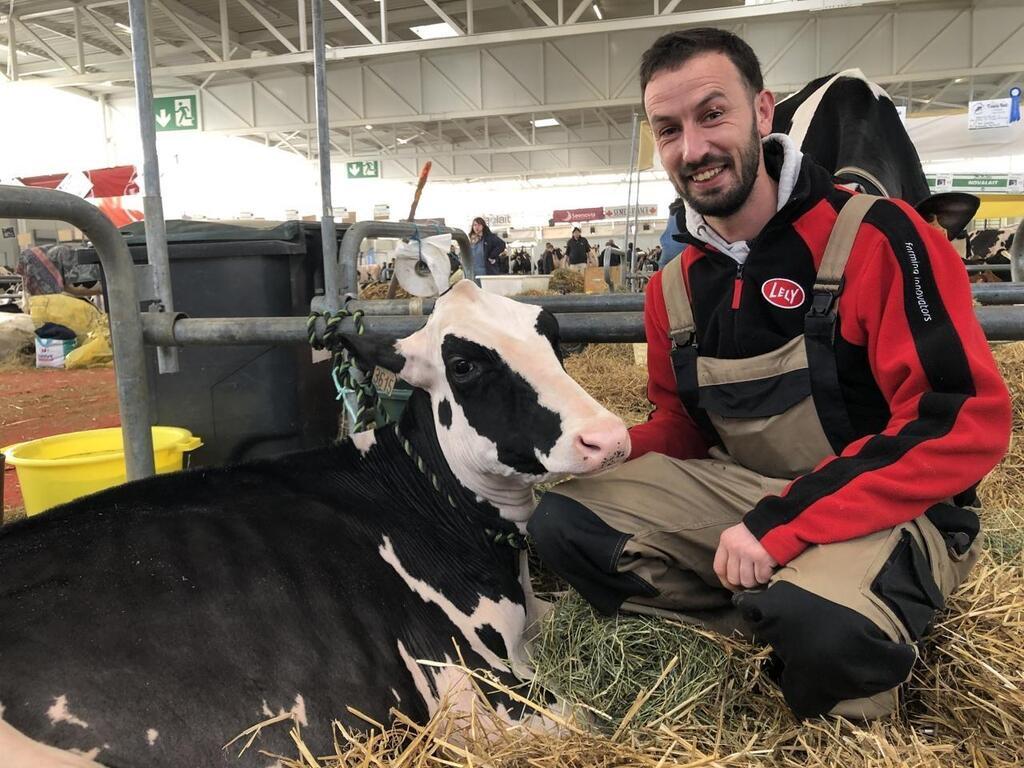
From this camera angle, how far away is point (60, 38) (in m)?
19.0

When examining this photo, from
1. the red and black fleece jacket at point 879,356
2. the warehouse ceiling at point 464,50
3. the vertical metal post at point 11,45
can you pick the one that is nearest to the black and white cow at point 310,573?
the red and black fleece jacket at point 879,356

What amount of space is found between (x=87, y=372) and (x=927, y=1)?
16432 mm

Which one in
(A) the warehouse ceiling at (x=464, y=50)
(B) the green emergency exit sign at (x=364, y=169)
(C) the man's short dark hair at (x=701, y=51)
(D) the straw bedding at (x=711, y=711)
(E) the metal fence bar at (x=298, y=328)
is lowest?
(D) the straw bedding at (x=711, y=711)

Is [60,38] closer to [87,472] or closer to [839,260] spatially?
[87,472]

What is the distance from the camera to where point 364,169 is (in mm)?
29000

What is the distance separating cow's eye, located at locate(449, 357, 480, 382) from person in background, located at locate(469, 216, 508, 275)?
37.6 ft

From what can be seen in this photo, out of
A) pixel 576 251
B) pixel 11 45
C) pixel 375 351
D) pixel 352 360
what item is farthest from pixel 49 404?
pixel 576 251

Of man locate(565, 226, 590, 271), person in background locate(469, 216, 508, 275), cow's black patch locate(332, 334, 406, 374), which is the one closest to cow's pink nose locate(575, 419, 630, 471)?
cow's black patch locate(332, 334, 406, 374)

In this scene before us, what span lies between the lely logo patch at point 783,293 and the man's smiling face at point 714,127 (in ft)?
0.73

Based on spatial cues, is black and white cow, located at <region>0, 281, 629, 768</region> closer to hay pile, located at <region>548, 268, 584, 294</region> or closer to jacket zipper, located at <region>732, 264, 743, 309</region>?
jacket zipper, located at <region>732, 264, 743, 309</region>

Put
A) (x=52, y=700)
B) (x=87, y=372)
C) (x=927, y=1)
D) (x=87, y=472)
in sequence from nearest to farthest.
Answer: (x=52, y=700), (x=87, y=472), (x=87, y=372), (x=927, y=1)

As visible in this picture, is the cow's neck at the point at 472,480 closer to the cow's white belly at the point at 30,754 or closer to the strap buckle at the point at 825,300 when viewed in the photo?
the strap buckle at the point at 825,300

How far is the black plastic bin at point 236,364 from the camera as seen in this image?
3.50 metres

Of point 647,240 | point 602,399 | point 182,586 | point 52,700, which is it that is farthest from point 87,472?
point 647,240
